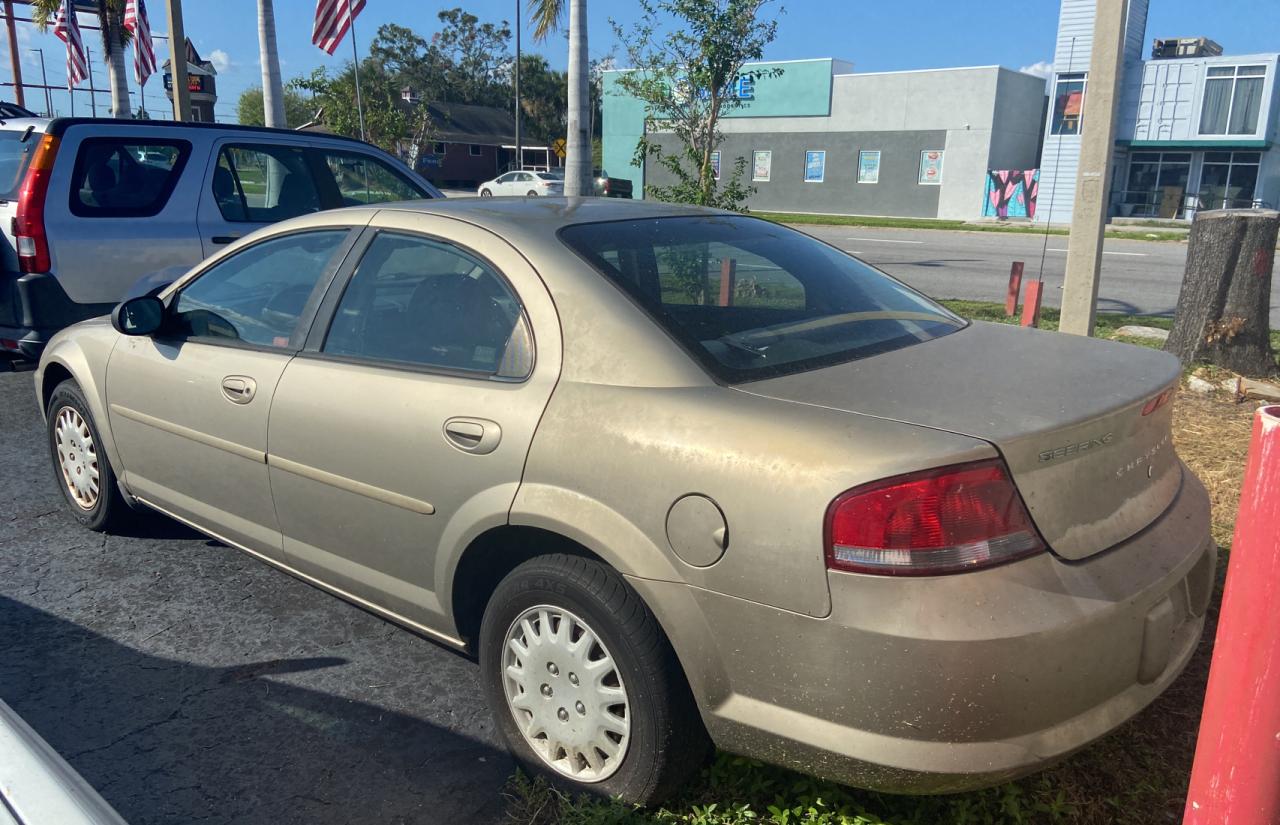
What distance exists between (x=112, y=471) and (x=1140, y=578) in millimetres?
4112

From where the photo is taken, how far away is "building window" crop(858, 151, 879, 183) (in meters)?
39.0

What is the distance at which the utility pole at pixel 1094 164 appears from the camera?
653 centimetres

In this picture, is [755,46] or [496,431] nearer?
[496,431]

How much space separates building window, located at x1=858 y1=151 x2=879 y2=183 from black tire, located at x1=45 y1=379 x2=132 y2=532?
37634mm

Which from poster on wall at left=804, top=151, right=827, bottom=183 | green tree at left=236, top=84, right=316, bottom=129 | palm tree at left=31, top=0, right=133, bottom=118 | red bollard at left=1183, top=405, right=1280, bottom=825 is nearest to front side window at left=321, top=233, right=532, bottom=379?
red bollard at left=1183, top=405, right=1280, bottom=825

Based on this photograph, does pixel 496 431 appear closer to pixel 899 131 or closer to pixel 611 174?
pixel 899 131

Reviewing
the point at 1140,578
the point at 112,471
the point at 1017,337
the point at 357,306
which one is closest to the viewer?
the point at 1140,578

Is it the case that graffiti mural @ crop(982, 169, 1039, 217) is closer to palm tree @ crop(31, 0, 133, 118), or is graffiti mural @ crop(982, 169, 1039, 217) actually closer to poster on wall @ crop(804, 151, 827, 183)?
poster on wall @ crop(804, 151, 827, 183)

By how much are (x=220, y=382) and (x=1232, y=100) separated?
38.5m

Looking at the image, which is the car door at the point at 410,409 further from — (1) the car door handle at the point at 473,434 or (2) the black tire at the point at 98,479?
(2) the black tire at the point at 98,479

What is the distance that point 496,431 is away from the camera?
106 inches

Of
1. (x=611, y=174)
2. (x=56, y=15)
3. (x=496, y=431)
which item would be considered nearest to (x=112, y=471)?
(x=496, y=431)

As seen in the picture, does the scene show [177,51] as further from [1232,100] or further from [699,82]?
[1232,100]

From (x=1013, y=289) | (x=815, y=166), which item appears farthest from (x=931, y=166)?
(x=1013, y=289)
